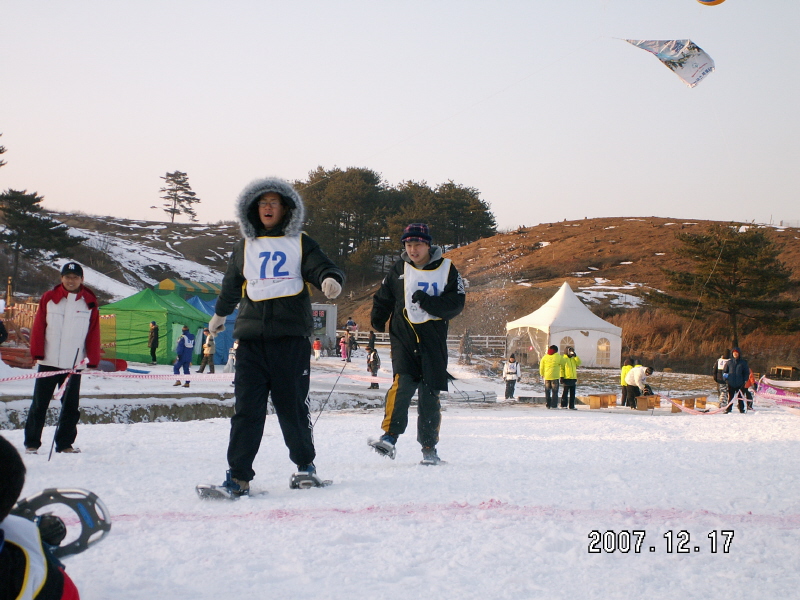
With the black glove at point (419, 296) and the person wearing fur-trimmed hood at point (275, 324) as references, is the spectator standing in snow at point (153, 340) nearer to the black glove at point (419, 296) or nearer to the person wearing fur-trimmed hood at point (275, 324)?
the black glove at point (419, 296)

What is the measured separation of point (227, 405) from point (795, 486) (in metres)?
9.40

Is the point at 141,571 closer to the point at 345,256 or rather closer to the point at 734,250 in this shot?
the point at 734,250

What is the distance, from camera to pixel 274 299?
12.7 feet

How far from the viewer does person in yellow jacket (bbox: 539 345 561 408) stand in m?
15.9

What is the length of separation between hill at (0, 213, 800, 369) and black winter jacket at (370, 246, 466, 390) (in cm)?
3530

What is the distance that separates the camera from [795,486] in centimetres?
418

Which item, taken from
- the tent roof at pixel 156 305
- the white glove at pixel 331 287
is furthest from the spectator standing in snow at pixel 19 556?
the tent roof at pixel 156 305

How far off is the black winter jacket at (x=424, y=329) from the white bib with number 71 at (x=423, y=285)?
33 millimetres

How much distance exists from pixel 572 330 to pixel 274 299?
92.9 ft

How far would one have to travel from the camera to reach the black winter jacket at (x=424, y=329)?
4.75 meters

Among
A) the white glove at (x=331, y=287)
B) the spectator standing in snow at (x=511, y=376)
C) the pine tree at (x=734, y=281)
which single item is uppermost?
the pine tree at (x=734, y=281)

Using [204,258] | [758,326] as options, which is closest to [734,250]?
[758,326]

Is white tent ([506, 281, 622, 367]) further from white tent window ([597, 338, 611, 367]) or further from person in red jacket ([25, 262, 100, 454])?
person in red jacket ([25, 262, 100, 454])
